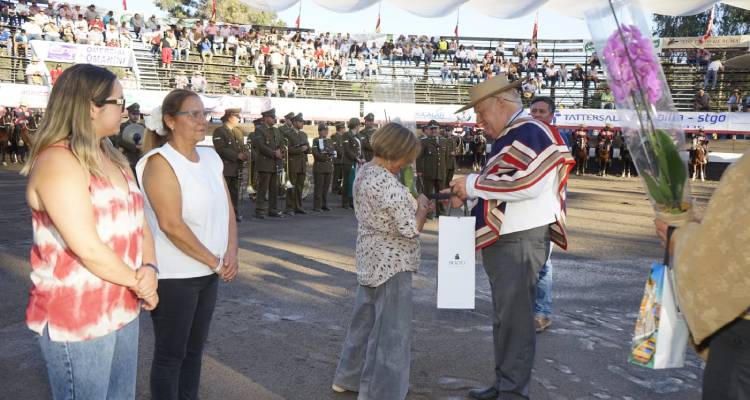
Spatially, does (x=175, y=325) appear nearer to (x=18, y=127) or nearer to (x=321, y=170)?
(x=321, y=170)

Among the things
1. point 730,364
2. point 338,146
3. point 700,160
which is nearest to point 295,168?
point 338,146

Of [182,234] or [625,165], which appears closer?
[182,234]

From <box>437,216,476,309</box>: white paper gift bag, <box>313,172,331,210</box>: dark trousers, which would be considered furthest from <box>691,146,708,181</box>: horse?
<box>437,216,476,309</box>: white paper gift bag

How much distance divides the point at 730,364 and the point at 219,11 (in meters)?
75.4

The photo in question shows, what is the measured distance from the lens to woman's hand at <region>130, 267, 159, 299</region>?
252 centimetres

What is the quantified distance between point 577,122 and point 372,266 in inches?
1122

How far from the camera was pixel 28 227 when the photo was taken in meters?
10.6

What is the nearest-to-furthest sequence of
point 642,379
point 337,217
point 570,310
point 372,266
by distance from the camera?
1. point 372,266
2. point 642,379
3. point 570,310
4. point 337,217

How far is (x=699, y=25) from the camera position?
51.1 metres

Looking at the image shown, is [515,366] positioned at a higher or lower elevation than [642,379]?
higher

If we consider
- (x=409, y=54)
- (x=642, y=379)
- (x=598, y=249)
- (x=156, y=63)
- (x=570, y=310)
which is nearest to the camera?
(x=642, y=379)

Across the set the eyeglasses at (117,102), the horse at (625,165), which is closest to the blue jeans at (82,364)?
the eyeglasses at (117,102)

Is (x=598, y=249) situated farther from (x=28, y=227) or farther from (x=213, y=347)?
(x=28, y=227)

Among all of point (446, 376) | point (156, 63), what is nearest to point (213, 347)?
point (446, 376)
